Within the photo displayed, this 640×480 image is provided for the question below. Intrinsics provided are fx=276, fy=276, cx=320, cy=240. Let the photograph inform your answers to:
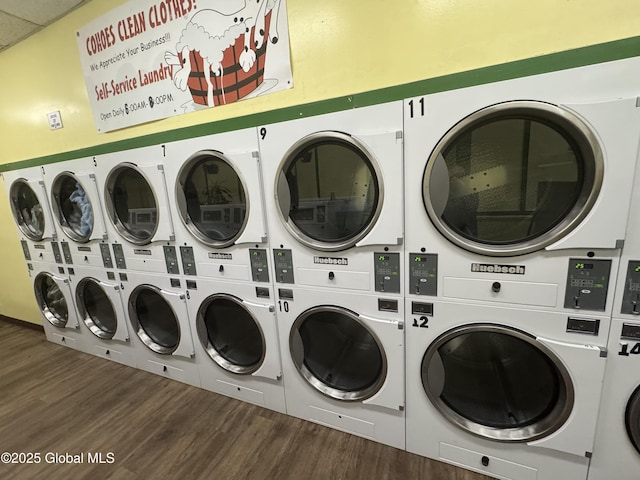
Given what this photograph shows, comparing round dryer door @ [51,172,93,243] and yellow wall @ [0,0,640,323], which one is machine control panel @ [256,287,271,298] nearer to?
yellow wall @ [0,0,640,323]

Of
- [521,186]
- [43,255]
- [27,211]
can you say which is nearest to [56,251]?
[43,255]

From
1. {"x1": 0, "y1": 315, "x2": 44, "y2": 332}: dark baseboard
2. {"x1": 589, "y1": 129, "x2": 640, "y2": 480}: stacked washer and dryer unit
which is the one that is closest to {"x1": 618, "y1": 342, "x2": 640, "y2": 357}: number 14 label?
{"x1": 589, "y1": 129, "x2": 640, "y2": 480}: stacked washer and dryer unit

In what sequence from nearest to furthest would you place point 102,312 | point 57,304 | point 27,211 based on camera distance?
1. point 102,312
2. point 27,211
3. point 57,304

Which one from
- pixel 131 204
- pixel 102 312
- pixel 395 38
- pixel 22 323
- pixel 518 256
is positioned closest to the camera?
pixel 518 256

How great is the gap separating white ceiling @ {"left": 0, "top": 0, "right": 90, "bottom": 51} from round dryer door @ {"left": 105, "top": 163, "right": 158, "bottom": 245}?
4.04ft

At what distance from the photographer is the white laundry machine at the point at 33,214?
2.49m

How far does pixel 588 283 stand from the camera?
3.50 ft

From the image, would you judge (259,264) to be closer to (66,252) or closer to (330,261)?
(330,261)

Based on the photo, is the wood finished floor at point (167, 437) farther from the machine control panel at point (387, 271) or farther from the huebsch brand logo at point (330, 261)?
the huebsch brand logo at point (330, 261)

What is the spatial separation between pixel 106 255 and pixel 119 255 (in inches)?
6.5

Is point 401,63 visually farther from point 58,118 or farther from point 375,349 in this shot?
point 58,118

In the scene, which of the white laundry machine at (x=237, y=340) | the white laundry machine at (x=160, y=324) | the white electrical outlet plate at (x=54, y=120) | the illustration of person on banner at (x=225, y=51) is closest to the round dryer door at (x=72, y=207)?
the white electrical outlet plate at (x=54, y=120)

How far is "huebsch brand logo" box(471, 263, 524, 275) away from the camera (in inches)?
45.2

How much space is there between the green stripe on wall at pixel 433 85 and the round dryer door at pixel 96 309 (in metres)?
1.63
